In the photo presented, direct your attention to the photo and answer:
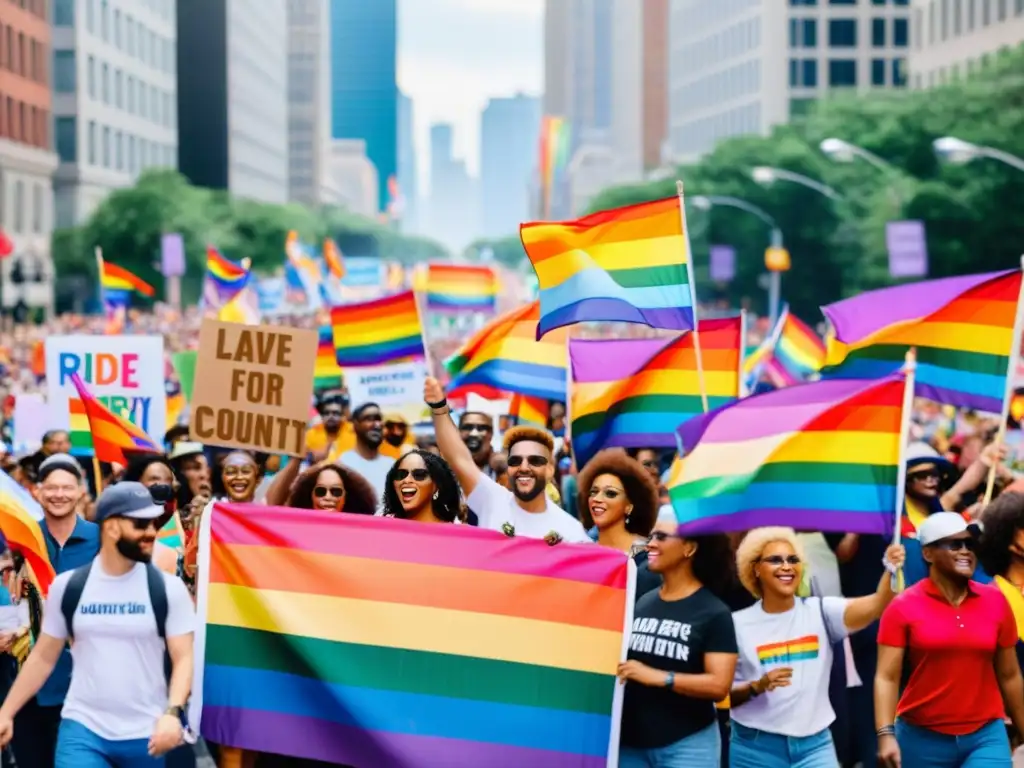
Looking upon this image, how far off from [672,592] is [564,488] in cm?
589

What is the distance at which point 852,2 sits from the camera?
365 ft

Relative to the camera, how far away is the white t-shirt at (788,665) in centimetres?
723

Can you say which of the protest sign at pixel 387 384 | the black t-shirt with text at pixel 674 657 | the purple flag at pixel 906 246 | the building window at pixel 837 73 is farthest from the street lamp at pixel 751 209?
the black t-shirt with text at pixel 674 657

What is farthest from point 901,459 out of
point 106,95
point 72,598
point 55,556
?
point 106,95

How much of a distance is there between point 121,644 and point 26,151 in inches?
3178

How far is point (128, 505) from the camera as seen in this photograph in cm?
674

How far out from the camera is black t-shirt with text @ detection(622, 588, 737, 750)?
6805mm

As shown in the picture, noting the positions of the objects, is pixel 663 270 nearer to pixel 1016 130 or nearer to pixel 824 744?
pixel 824 744

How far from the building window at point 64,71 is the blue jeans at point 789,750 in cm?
8939

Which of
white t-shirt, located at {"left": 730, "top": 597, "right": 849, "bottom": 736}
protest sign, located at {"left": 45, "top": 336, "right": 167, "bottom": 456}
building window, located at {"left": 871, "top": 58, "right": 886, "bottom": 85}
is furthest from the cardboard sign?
building window, located at {"left": 871, "top": 58, "right": 886, "bottom": 85}

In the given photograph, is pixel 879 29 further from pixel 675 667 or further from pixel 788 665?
pixel 675 667

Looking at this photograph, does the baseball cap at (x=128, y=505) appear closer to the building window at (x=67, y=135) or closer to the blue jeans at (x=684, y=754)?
the blue jeans at (x=684, y=754)

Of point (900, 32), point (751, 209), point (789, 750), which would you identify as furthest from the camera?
point (900, 32)

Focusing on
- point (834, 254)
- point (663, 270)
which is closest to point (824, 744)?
point (663, 270)
